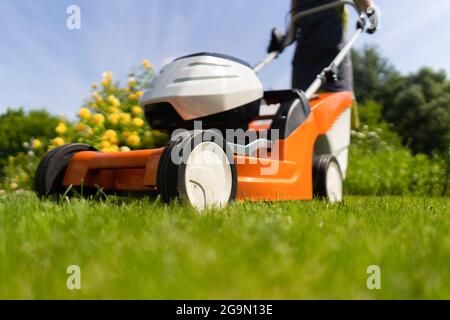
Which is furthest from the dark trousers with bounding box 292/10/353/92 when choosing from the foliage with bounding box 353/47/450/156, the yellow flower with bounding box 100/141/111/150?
the foliage with bounding box 353/47/450/156

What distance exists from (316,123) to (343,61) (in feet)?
3.44

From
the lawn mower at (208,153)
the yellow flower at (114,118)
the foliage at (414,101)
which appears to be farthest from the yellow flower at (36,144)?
the foliage at (414,101)

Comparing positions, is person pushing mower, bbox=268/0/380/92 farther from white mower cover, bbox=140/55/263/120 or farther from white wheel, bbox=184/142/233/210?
white wheel, bbox=184/142/233/210

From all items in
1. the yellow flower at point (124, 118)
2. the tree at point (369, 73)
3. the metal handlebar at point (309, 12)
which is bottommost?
the yellow flower at point (124, 118)

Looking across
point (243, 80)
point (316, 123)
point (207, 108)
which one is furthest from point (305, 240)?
point (316, 123)

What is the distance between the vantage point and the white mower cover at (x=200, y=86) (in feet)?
8.23

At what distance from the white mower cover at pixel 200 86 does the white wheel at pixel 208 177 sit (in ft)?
1.38

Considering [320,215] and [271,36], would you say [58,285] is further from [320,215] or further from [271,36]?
[271,36]

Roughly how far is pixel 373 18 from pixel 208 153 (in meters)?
2.31

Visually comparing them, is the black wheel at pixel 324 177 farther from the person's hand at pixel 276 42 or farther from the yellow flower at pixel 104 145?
the yellow flower at pixel 104 145

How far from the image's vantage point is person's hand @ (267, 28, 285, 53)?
13.9ft
